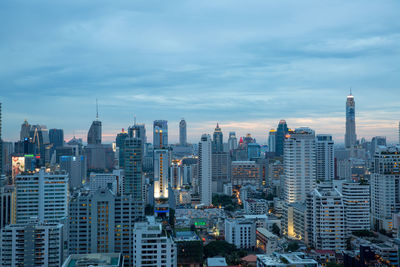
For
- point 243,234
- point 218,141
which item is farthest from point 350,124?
point 243,234

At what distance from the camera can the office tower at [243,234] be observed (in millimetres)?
37969

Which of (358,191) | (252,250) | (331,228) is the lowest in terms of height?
(252,250)

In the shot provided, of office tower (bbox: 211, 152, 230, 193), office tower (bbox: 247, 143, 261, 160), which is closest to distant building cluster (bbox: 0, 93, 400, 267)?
office tower (bbox: 211, 152, 230, 193)

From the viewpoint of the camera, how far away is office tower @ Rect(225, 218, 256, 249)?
3797cm

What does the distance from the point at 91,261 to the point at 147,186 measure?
43377 mm

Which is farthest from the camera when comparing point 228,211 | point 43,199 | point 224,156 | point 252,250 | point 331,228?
point 224,156

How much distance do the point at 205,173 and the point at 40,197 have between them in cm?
2927

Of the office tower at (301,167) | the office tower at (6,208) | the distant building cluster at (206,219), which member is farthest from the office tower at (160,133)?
the office tower at (6,208)

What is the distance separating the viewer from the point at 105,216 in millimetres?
29109

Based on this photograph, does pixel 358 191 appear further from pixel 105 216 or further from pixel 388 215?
pixel 105 216

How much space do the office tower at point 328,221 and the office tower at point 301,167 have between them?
43.2ft

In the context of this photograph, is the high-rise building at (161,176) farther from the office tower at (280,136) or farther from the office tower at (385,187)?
the office tower at (280,136)

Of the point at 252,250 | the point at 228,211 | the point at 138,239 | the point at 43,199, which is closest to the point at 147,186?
the point at 228,211

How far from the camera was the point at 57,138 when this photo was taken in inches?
Result: 4582
